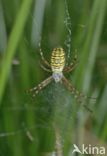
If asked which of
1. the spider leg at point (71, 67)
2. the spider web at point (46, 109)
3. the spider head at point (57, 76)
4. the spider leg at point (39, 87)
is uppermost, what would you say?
the spider leg at point (71, 67)

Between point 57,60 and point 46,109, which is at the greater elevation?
point 57,60

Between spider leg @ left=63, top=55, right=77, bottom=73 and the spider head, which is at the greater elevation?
spider leg @ left=63, top=55, right=77, bottom=73

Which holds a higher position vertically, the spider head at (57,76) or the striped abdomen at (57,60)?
the striped abdomen at (57,60)

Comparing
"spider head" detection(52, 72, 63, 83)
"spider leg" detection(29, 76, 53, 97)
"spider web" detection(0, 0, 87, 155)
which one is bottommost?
"spider web" detection(0, 0, 87, 155)

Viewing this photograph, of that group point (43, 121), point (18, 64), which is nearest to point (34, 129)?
point (43, 121)
